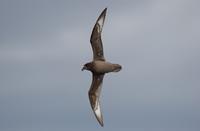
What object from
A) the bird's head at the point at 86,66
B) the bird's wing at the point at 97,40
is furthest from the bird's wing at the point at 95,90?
the bird's wing at the point at 97,40

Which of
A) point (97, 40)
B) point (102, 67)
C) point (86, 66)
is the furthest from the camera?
point (97, 40)

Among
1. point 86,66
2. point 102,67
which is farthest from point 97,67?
point 86,66

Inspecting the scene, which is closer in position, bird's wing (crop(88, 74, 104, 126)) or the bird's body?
the bird's body

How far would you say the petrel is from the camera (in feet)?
97.2

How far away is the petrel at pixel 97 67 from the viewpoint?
29.6 meters

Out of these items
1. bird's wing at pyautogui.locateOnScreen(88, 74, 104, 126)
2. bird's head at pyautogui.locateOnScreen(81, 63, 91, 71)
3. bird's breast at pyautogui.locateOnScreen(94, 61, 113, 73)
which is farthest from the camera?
bird's wing at pyautogui.locateOnScreen(88, 74, 104, 126)

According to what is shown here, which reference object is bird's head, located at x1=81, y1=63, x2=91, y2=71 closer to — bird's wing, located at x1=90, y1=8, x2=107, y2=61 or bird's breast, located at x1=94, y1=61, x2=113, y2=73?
bird's breast, located at x1=94, y1=61, x2=113, y2=73

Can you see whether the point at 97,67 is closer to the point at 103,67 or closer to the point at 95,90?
the point at 103,67

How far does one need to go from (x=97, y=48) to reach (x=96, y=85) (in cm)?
268

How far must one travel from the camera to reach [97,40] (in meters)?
31.9

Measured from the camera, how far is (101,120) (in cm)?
2827

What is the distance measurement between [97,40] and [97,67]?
292 centimetres

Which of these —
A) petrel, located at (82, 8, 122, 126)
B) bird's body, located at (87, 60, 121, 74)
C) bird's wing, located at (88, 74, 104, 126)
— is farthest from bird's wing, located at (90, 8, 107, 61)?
bird's wing, located at (88, 74, 104, 126)

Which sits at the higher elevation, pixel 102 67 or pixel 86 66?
pixel 86 66
